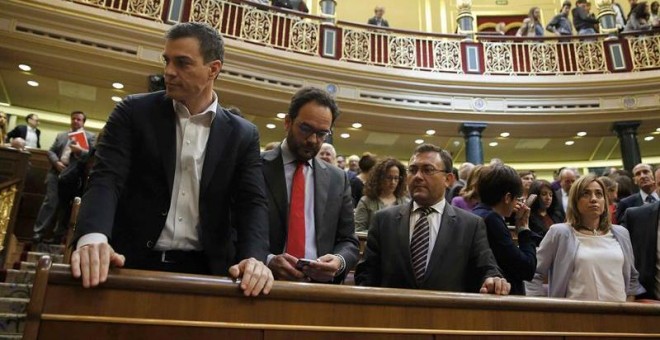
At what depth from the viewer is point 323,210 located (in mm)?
1766

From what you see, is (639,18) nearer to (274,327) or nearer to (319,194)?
(319,194)

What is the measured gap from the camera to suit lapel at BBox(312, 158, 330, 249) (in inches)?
68.6

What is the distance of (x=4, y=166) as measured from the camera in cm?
395

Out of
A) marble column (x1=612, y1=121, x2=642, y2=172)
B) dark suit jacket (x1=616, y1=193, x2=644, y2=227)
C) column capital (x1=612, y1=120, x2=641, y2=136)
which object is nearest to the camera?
dark suit jacket (x1=616, y1=193, x2=644, y2=227)

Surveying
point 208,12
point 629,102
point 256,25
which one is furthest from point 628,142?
point 208,12

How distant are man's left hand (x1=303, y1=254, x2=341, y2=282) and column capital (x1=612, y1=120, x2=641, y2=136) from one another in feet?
27.1

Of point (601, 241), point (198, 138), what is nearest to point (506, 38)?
point (601, 241)

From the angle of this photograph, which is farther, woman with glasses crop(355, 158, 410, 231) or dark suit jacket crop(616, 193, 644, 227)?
dark suit jacket crop(616, 193, 644, 227)

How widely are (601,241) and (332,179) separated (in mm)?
1338

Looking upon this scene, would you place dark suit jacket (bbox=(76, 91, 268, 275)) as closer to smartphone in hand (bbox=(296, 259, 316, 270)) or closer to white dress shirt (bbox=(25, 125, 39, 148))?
smartphone in hand (bbox=(296, 259, 316, 270))

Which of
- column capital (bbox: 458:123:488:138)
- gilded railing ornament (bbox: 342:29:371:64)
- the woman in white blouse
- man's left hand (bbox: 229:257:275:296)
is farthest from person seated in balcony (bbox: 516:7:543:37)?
man's left hand (bbox: 229:257:275:296)

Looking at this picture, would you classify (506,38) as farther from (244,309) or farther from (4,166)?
(244,309)

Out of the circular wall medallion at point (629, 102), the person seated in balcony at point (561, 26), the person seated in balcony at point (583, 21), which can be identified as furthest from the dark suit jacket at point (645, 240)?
the person seated in balcony at point (583, 21)

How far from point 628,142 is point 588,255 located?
694 cm
